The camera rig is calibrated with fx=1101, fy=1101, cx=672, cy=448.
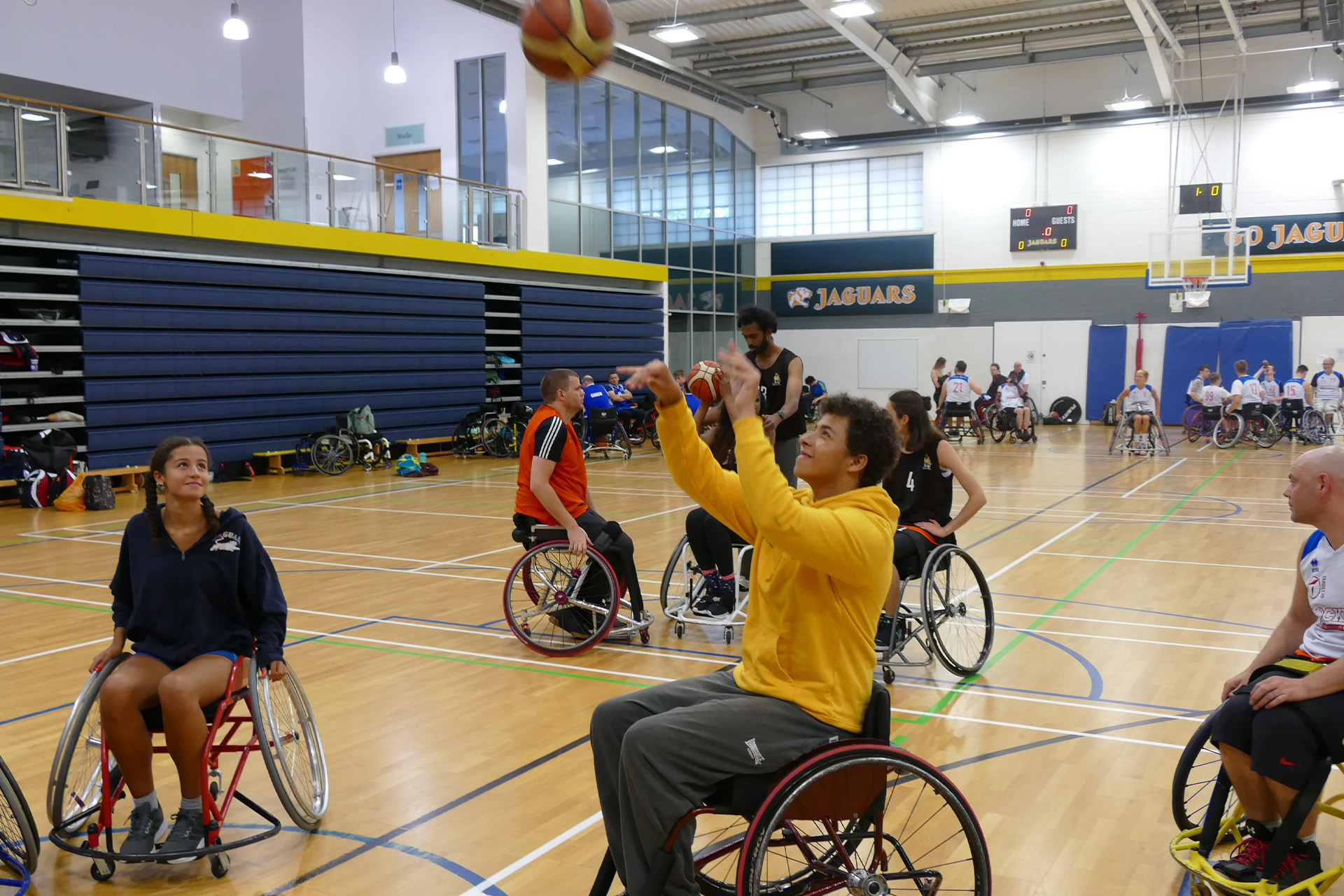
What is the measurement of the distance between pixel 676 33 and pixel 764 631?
58.5 ft

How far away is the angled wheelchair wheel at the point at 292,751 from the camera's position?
114 inches

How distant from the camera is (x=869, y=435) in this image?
2.46m

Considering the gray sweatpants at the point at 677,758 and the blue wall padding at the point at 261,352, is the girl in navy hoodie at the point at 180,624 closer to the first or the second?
the gray sweatpants at the point at 677,758

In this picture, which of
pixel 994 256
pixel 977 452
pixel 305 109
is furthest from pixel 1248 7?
pixel 305 109

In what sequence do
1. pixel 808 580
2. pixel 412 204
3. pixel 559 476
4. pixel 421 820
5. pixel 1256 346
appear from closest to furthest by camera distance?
pixel 808 580
pixel 421 820
pixel 559 476
pixel 412 204
pixel 1256 346

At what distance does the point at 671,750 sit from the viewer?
86.5 inches

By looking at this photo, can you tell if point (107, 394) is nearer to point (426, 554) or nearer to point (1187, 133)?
point (426, 554)

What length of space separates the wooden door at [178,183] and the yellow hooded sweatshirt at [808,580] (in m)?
11.3

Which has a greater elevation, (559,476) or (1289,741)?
(559,476)

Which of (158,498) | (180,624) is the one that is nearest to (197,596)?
(180,624)

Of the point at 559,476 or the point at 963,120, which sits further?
the point at 963,120

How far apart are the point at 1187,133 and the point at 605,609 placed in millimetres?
20926

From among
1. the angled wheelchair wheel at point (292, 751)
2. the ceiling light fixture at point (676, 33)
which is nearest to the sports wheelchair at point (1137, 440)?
the ceiling light fixture at point (676, 33)

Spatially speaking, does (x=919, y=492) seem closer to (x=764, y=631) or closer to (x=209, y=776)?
(x=764, y=631)
